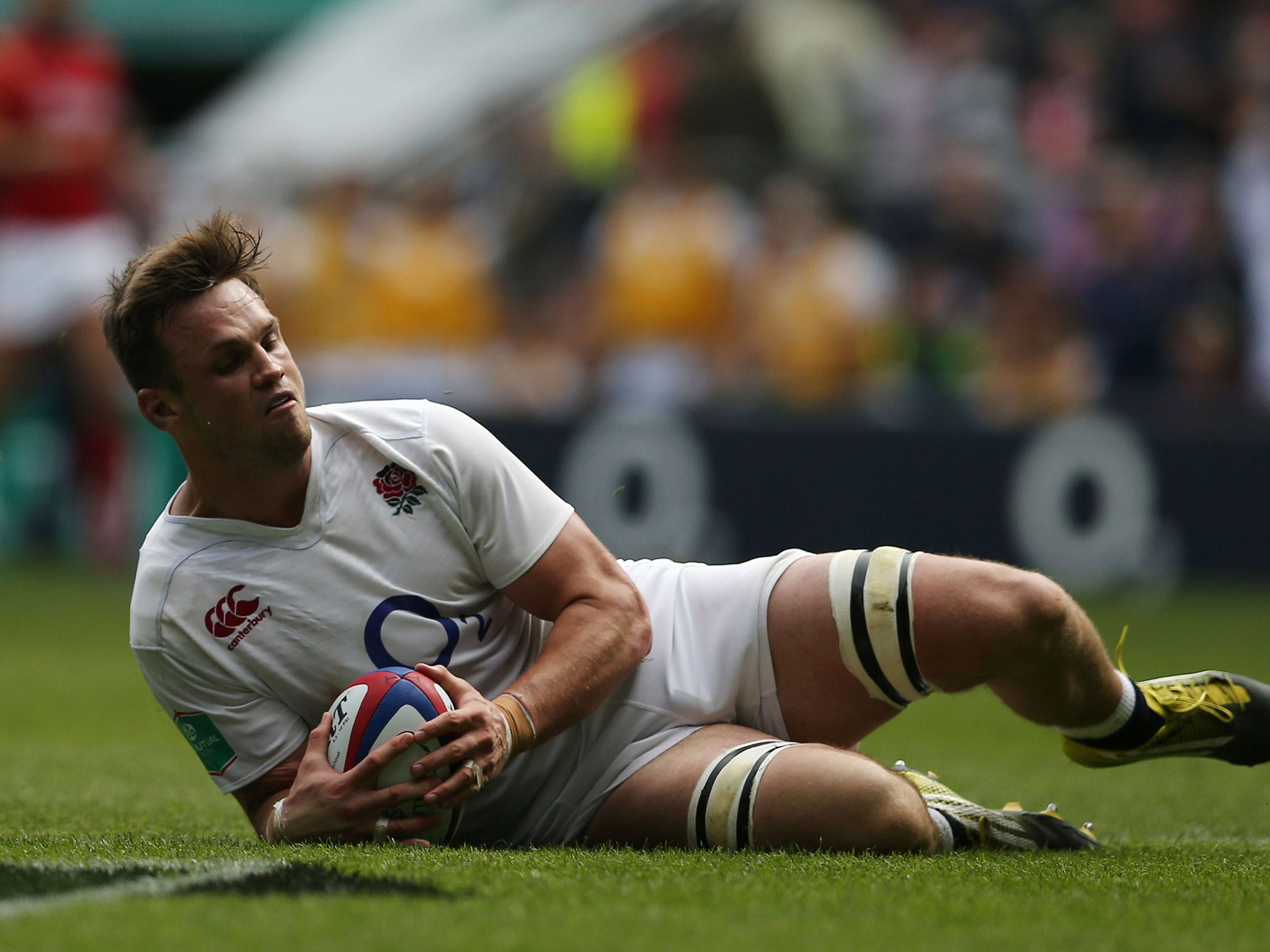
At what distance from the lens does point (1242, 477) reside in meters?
10.5

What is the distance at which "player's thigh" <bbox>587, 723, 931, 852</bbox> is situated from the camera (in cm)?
338

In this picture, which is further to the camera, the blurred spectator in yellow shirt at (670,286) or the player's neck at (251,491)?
the blurred spectator in yellow shirt at (670,286)

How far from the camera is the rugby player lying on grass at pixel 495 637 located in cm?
344

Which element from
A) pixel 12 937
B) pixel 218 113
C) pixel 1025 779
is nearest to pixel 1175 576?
pixel 1025 779

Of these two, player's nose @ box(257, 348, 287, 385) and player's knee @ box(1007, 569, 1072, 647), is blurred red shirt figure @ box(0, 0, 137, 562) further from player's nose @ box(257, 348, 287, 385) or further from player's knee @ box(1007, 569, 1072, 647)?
player's knee @ box(1007, 569, 1072, 647)

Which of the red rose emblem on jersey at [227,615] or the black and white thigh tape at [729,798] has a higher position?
the red rose emblem on jersey at [227,615]

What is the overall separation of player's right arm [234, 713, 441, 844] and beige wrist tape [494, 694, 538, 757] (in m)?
0.17

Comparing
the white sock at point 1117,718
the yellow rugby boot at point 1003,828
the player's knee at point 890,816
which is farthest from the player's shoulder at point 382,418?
the white sock at point 1117,718

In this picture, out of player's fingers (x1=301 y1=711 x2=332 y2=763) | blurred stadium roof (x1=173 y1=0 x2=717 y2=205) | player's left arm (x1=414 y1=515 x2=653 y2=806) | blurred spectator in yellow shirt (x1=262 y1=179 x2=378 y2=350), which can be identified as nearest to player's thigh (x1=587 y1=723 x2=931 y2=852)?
player's left arm (x1=414 y1=515 x2=653 y2=806)

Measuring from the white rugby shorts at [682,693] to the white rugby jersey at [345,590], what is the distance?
0.23ft

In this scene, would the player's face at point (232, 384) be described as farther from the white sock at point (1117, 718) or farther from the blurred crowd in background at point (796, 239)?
the blurred crowd in background at point (796, 239)

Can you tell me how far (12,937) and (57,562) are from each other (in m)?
10.8

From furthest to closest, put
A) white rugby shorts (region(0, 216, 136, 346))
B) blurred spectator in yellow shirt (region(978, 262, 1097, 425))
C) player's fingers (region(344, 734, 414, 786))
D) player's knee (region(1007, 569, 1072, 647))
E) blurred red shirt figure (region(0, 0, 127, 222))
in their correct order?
blurred spectator in yellow shirt (region(978, 262, 1097, 425))
white rugby shorts (region(0, 216, 136, 346))
blurred red shirt figure (region(0, 0, 127, 222))
player's knee (region(1007, 569, 1072, 647))
player's fingers (region(344, 734, 414, 786))

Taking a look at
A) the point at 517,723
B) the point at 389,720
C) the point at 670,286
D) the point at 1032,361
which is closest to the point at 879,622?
the point at 517,723
